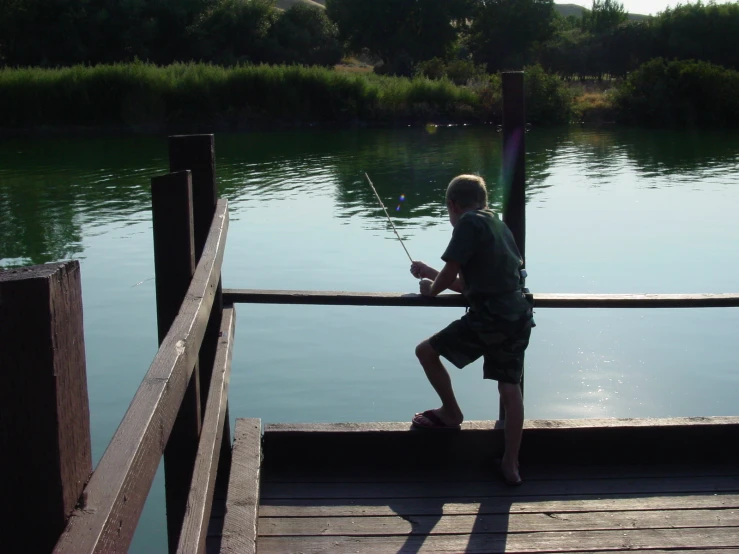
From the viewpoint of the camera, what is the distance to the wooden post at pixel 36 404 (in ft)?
3.20

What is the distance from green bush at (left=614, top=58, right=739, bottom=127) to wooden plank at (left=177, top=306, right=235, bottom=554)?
37.2m

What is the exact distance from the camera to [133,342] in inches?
354

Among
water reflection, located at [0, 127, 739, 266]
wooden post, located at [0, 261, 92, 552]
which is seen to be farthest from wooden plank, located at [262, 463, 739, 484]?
water reflection, located at [0, 127, 739, 266]

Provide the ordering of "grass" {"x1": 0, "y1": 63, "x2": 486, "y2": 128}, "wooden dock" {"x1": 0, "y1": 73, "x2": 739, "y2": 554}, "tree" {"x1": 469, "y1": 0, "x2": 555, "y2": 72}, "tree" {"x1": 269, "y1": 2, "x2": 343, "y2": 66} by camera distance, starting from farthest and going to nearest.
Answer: "tree" {"x1": 469, "y1": 0, "x2": 555, "y2": 72}
"tree" {"x1": 269, "y1": 2, "x2": 343, "y2": 66}
"grass" {"x1": 0, "y1": 63, "x2": 486, "y2": 128}
"wooden dock" {"x1": 0, "y1": 73, "x2": 739, "y2": 554}

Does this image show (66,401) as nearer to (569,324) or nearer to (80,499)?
(80,499)

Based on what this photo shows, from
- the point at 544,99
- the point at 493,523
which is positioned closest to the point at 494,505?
the point at 493,523

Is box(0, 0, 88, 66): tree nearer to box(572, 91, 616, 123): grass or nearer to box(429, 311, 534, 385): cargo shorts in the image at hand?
box(572, 91, 616, 123): grass

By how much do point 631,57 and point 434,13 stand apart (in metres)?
12.0

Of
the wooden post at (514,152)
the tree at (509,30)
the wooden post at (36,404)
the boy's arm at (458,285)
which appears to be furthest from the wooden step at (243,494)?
the tree at (509,30)

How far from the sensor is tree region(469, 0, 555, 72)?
180 feet

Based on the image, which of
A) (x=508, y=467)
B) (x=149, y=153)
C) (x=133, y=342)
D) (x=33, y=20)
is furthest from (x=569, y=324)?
(x=33, y=20)

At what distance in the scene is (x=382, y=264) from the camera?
41.6 ft

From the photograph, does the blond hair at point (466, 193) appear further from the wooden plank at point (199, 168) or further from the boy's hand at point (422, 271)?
the wooden plank at point (199, 168)

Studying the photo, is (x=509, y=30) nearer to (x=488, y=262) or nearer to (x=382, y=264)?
(x=382, y=264)
